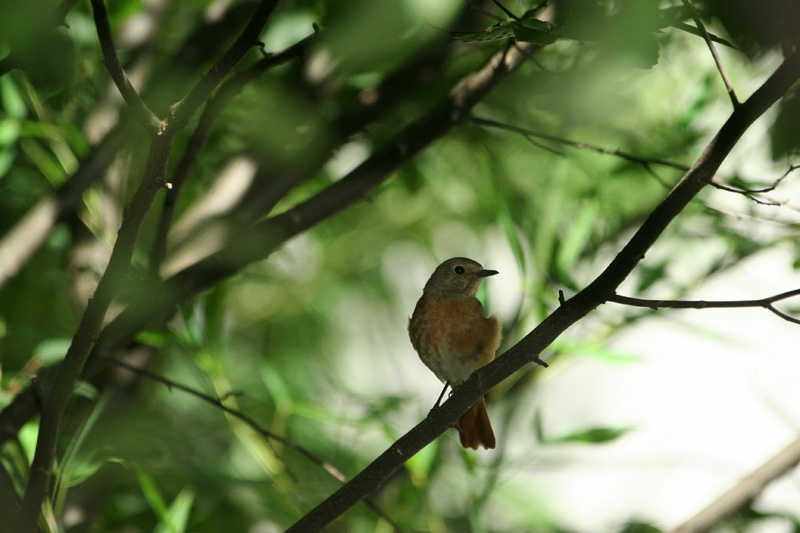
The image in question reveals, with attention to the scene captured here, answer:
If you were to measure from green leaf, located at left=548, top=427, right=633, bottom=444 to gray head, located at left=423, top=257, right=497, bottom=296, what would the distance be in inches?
29.0

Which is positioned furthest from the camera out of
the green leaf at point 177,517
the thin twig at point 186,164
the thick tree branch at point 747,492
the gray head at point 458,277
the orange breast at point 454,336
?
the gray head at point 458,277

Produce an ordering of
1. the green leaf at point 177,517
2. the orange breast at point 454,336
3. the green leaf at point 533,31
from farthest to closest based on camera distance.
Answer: the orange breast at point 454,336 → the green leaf at point 177,517 → the green leaf at point 533,31

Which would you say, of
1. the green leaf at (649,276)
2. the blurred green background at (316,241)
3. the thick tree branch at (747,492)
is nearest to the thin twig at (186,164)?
the blurred green background at (316,241)

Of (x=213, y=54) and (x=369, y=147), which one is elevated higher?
(x=213, y=54)

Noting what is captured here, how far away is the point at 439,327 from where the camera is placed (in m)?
3.04

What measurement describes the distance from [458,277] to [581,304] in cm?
180

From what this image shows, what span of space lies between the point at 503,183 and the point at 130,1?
1.64 m

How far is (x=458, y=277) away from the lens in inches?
130

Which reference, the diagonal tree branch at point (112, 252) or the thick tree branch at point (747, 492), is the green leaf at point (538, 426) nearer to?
the thick tree branch at point (747, 492)

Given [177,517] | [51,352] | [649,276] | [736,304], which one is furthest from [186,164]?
[649,276]

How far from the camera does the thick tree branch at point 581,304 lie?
1.36 m

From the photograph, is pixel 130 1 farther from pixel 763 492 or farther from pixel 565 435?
pixel 763 492

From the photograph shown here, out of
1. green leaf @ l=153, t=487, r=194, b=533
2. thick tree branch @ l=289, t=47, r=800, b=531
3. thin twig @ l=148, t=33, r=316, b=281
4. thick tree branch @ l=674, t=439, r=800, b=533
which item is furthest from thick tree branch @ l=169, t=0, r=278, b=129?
thick tree branch @ l=674, t=439, r=800, b=533

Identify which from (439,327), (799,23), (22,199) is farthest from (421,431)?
(22,199)
